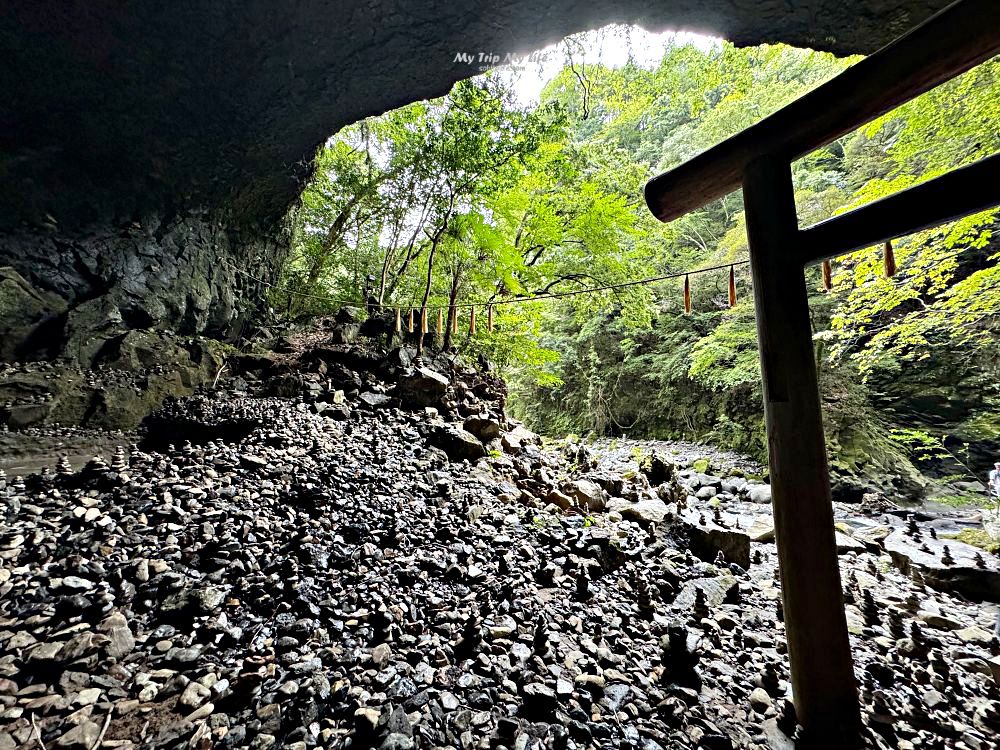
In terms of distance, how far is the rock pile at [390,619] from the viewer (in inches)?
67.9

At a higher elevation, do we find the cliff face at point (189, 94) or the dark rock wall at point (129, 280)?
the cliff face at point (189, 94)

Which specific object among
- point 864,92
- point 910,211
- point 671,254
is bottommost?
point 910,211

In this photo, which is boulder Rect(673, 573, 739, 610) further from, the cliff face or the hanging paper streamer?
the cliff face

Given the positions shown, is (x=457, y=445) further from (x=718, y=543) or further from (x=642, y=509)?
(x=718, y=543)

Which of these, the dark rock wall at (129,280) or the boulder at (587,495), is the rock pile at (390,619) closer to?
the boulder at (587,495)

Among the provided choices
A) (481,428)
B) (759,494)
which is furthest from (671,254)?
(481,428)

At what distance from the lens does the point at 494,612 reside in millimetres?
2588

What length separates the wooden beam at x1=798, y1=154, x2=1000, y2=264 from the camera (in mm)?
1754

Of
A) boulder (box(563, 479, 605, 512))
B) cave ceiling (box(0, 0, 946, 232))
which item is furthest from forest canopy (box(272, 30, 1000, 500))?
boulder (box(563, 479, 605, 512))

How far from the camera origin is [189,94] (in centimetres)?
582

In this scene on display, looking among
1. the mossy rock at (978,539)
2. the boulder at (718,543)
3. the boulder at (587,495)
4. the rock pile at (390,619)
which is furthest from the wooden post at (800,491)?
the mossy rock at (978,539)

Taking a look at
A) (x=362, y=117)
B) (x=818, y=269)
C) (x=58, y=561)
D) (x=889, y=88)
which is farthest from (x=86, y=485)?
(x=818, y=269)

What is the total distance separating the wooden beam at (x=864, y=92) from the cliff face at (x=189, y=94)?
4.36 meters

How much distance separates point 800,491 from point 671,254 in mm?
13066
